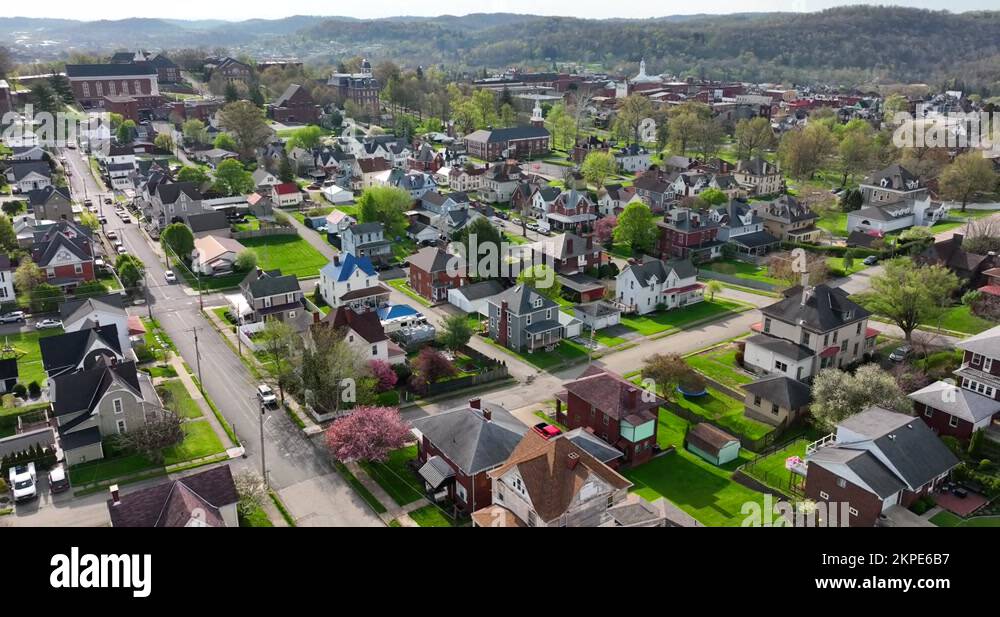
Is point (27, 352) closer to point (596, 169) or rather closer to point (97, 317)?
point (97, 317)

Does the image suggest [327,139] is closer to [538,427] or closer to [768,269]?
[768,269]

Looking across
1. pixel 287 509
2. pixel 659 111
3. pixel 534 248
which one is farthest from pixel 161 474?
pixel 659 111

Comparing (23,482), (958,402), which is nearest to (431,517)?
(23,482)

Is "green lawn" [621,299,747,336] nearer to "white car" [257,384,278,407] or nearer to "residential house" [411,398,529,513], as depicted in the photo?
"residential house" [411,398,529,513]

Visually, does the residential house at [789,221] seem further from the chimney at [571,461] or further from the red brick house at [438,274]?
the chimney at [571,461]

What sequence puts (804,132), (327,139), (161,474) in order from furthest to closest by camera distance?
1. (327,139)
2. (804,132)
3. (161,474)

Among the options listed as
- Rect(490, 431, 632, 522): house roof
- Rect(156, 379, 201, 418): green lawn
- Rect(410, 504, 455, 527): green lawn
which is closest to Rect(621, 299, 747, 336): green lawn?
Rect(490, 431, 632, 522): house roof

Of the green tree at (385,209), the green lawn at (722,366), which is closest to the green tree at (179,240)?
the green tree at (385,209)
